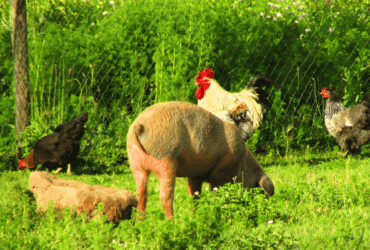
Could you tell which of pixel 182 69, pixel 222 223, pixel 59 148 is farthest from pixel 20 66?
pixel 222 223

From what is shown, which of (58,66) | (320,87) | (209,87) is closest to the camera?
(209,87)

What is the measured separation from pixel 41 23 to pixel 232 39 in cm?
339

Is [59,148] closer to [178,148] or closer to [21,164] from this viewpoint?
[21,164]

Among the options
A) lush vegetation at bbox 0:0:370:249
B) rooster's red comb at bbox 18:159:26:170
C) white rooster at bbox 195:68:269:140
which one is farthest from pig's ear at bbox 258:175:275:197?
rooster's red comb at bbox 18:159:26:170

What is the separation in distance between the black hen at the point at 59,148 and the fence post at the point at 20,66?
496 mm

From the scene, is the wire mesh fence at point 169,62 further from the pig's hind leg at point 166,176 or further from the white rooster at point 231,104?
the pig's hind leg at point 166,176

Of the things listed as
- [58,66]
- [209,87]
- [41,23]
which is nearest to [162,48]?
[209,87]

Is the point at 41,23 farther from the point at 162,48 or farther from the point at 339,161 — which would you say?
the point at 339,161

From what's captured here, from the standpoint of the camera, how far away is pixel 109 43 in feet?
24.4

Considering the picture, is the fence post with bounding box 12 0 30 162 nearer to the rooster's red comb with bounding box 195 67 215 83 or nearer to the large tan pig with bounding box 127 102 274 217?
the rooster's red comb with bounding box 195 67 215 83

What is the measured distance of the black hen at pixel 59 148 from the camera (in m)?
6.28

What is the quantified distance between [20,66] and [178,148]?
3.96m

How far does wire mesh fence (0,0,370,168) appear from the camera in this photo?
23.4 feet

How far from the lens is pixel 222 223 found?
3.54 metres
